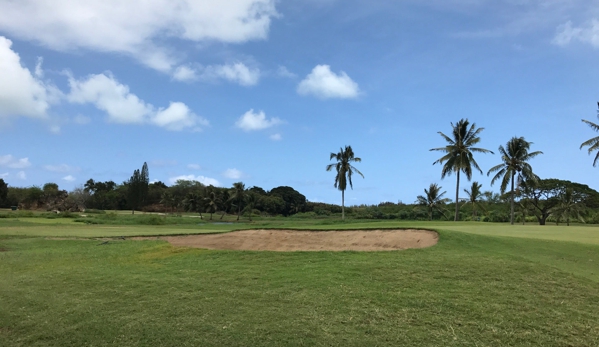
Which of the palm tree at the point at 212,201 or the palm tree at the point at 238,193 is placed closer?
the palm tree at the point at 238,193

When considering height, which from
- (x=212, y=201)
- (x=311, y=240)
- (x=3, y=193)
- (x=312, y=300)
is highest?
(x=3, y=193)

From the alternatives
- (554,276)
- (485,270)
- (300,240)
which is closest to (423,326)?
(485,270)

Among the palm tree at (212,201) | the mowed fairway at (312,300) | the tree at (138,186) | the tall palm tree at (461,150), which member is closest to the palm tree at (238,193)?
the palm tree at (212,201)

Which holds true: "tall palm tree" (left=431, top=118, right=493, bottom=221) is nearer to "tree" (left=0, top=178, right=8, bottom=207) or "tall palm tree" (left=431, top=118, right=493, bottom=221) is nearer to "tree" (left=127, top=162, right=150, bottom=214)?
"tree" (left=127, top=162, right=150, bottom=214)

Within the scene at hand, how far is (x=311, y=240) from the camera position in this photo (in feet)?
73.7

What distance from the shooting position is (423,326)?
22.3 feet

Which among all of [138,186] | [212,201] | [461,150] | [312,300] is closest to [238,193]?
[212,201]

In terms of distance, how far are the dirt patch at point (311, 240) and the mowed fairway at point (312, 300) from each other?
5.40m

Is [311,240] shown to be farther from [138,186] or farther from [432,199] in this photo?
[138,186]

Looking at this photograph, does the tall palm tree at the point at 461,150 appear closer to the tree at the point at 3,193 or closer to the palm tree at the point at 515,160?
the palm tree at the point at 515,160

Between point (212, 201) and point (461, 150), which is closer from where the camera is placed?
point (461, 150)

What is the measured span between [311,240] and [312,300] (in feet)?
47.0

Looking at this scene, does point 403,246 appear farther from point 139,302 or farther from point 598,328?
point 139,302

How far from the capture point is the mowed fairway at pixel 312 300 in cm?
660
